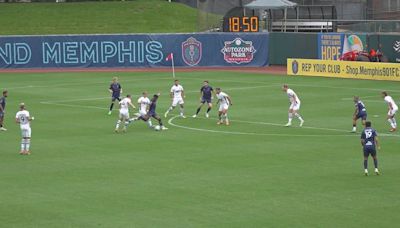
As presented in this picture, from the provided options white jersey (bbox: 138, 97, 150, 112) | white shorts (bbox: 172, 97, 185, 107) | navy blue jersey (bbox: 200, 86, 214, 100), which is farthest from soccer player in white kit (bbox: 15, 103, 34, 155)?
navy blue jersey (bbox: 200, 86, 214, 100)

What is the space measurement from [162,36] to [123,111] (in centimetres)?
3944

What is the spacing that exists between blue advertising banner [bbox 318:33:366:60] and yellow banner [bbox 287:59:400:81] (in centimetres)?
507

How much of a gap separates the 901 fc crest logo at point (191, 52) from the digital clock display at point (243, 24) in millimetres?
3478

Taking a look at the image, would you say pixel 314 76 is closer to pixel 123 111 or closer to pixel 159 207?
pixel 123 111

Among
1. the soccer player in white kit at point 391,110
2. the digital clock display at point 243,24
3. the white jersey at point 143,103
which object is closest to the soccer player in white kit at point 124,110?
the white jersey at point 143,103

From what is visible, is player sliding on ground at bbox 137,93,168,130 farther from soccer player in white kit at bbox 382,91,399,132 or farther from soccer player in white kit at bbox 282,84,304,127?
soccer player in white kit at bbox 382,91,399,132

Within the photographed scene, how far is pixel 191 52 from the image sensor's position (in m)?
78.9

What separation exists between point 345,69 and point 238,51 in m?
14.9

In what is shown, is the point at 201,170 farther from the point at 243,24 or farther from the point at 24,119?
the point at 243,24

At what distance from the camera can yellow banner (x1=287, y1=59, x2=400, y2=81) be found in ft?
205

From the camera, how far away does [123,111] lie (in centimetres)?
3922

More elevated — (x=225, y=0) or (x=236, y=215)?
(x=225, y=0)

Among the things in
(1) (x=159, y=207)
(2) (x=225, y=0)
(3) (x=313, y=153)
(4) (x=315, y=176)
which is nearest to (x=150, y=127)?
(3) (x=313, y=153)

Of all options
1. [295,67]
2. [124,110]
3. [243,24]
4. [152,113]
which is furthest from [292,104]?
[243,24]
